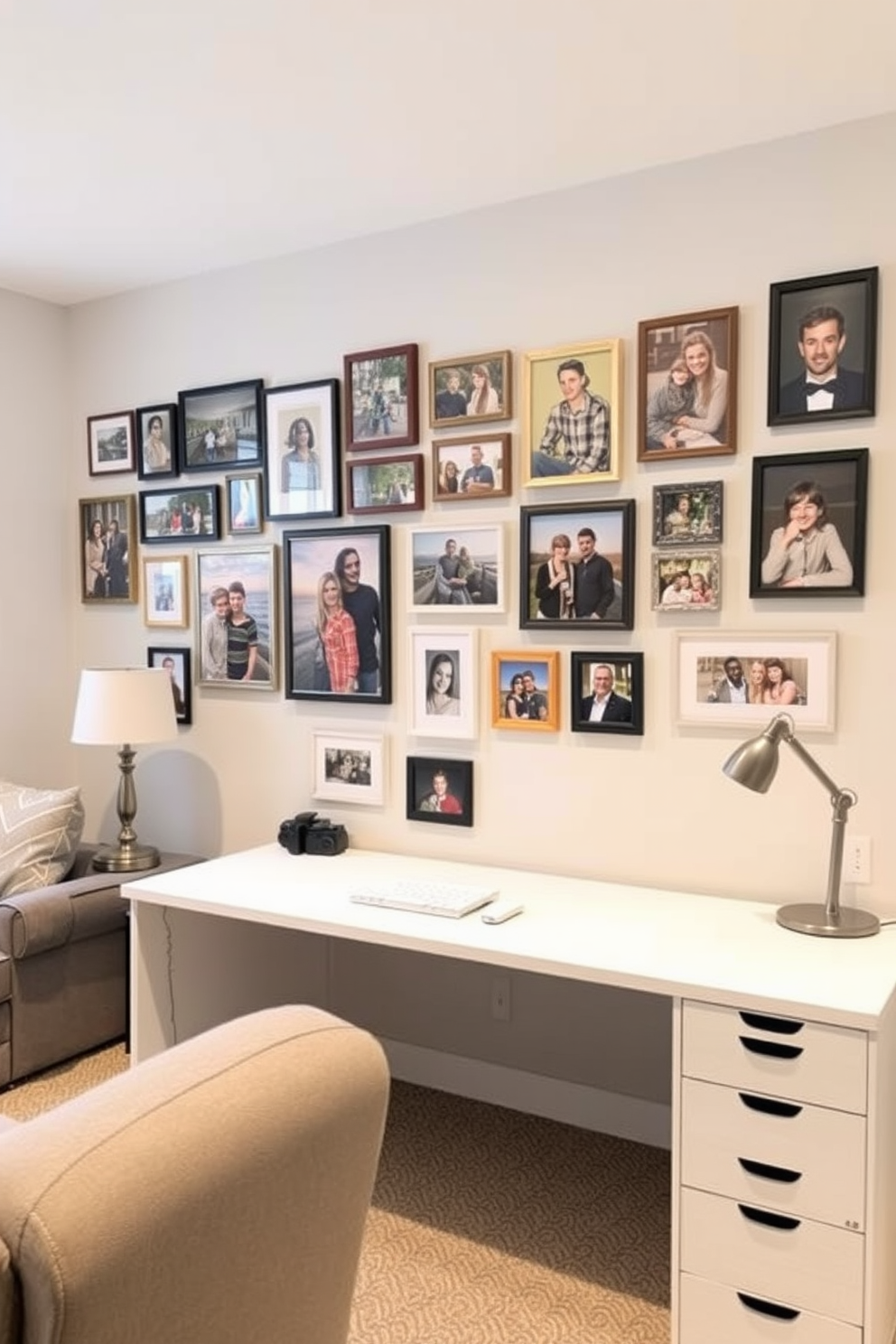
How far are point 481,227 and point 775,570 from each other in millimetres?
1295

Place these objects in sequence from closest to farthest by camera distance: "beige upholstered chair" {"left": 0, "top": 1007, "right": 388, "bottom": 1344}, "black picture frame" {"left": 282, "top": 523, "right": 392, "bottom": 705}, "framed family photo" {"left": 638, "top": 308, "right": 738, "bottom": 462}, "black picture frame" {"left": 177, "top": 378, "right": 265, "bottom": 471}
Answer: "beige upholstered chair" {"left": 0, "top": 1007, "right": 388, "bottom": 1344}, "framed family photo" {"left": 638, "top": 308, "right": 738, "bottom": 462}, "black picture frame" {"left": 282, "top": 523, "right": 392, "bottom": 705}, "black picture frame" {"left": 177, "top": 378, "right": 265, "bottom": 471}

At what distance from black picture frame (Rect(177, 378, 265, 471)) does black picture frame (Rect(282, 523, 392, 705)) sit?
1.14 feet

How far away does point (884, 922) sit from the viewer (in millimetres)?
2309

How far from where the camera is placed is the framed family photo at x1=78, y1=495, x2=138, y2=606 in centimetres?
371

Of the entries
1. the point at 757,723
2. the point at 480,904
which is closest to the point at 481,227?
the point at 757,723

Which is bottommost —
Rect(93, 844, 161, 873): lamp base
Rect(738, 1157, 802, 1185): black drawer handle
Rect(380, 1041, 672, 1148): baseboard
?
Rect(380, 1041, 672, 1148): baseboard

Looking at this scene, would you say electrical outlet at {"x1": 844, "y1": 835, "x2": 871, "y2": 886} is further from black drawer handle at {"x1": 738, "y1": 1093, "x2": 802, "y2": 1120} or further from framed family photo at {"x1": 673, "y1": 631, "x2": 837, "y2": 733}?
black drawer handle at {"x1": 738, "y1": 1093, "x2": 802, "y2": 1120}

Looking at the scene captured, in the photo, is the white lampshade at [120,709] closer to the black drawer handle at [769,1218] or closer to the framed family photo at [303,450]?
the framed family photo at [303,450]

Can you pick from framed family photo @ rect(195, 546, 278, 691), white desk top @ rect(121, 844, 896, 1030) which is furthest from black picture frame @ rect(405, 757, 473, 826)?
framed family photo @ rect(195, 546, 278, 691)

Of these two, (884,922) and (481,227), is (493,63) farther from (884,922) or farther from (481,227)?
(884,922)

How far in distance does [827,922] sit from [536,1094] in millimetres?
1150

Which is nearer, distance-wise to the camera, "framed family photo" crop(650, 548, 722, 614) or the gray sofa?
"framed family photo" crop(650, 548, 722, 614)

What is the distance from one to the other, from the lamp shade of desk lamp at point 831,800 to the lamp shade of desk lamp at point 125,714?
6.14 feet

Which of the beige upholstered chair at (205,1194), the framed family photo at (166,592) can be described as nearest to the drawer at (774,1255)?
the beige upholstered chair at (205,1194)
